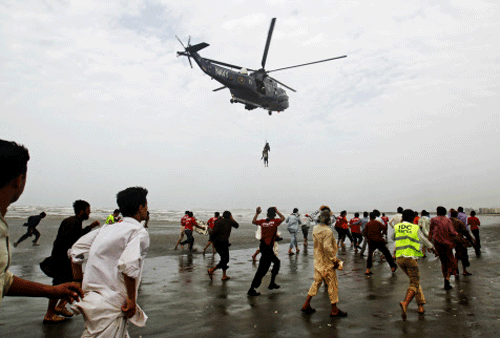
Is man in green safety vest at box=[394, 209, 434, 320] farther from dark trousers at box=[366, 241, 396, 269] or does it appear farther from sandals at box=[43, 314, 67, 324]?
sandals at box=[43, 314, 67, 324]

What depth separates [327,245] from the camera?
21.3 feet

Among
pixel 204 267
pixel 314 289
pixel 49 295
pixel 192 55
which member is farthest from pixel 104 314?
pixel 192 55

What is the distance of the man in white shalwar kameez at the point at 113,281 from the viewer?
2729 mm

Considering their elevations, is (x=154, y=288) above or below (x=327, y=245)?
below

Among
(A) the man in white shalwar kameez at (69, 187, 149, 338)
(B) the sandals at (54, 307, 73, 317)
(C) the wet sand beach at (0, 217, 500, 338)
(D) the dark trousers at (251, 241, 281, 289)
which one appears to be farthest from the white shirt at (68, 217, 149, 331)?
(D) the dark trousers at (251, 241, 281, 289)

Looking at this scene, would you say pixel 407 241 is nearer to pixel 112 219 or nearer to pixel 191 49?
pixel 112 219

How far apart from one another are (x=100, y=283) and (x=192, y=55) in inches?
776

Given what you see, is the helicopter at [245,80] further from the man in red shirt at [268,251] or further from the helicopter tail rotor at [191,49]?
the man in red shirt at [268,251]

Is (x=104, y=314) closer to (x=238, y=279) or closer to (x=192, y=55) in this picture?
(x=238, y=279)

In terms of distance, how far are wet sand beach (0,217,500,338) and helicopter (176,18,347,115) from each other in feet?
42.9

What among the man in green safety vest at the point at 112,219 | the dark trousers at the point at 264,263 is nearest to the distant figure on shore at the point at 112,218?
the man in green safety vest at the point at 112,219

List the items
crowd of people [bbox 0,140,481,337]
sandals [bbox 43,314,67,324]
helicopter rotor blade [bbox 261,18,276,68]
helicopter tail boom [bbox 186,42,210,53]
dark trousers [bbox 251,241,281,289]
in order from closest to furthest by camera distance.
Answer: crowd of people [bbox 0,140,481,337] → sandals [bbox 43,314,67,324] → dark trousers [bbox 251,241,281,289] → helicopter tail boom [bbox 186,42,210,53] → helicopter rotor blade [bbox 261,18,276,68]

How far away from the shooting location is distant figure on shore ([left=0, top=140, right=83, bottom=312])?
1.92m

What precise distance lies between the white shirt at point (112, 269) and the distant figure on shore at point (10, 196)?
523 mm
